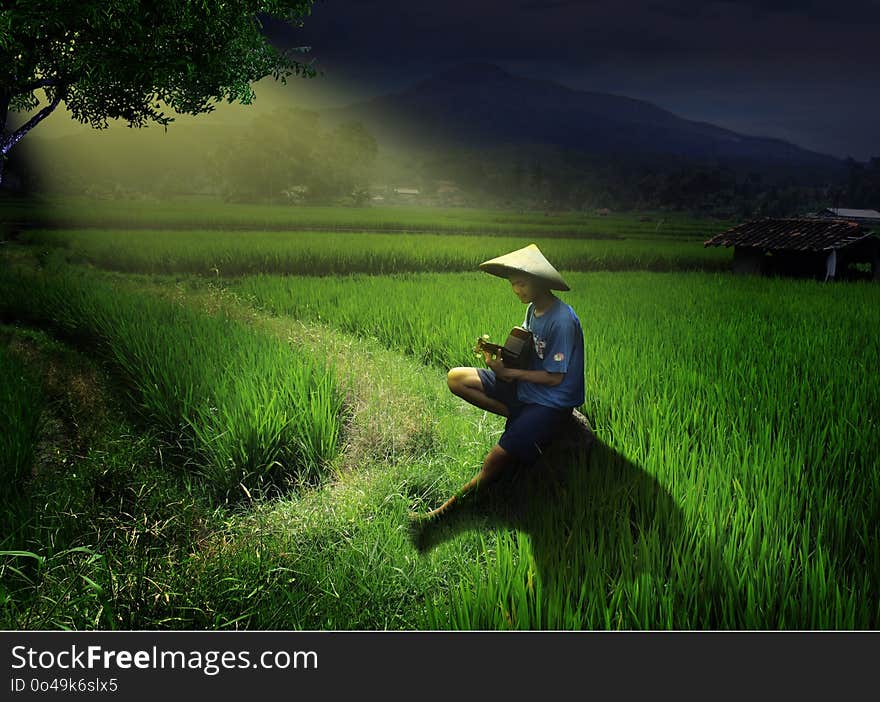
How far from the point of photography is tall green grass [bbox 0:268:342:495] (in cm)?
263

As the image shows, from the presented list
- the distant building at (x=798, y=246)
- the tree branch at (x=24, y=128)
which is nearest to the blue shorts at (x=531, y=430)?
the tree branch at (x=24, y=128)

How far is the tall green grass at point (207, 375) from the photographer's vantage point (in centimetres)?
263

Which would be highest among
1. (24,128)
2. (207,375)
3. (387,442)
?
(24,128)

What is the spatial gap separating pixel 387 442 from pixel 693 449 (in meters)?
1.27

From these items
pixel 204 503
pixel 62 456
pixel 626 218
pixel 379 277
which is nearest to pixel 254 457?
pixel 204 503

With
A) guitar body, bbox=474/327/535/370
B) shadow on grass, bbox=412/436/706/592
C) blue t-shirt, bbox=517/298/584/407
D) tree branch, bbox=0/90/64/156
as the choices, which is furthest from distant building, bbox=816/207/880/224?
tree branch, bbox=0/90/64/156

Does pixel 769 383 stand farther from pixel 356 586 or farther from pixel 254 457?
pixel 254 457

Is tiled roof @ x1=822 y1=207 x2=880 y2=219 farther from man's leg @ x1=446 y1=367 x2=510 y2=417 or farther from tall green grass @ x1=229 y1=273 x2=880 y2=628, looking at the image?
man's leg @ x1=446 y1=367 x2=510 y2=417

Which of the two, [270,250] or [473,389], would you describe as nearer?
[473,389]

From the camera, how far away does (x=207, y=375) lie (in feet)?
10.3

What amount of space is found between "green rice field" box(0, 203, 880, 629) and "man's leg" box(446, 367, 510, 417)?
0.90 ft

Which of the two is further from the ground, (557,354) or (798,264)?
(798,264)

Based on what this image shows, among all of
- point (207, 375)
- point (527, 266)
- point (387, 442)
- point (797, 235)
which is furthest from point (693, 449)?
point (797, 235)

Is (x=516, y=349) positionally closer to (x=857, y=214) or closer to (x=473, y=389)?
(x=473, y=389)
